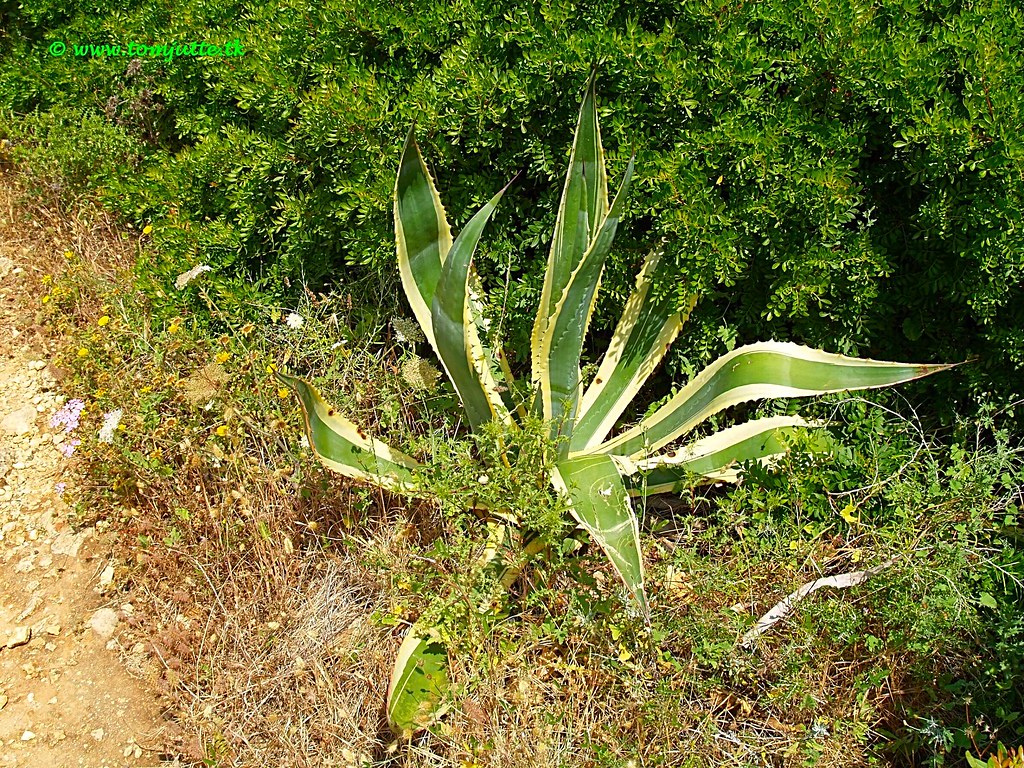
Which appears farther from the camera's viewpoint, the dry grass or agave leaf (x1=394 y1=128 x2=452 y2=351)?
agave leaf (x1=394 y1=128 x2=452 y2=351)

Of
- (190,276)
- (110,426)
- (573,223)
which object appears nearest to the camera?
(573,223)

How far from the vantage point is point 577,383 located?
99.7 inches

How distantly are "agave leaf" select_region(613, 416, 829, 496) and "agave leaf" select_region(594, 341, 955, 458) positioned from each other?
0.06 meters

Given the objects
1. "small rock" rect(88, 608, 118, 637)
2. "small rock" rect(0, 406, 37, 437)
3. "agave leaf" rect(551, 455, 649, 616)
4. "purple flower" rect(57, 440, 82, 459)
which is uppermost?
"agave leaf" rect(551, 455, 649, 616)

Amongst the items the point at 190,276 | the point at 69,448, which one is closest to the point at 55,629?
the point at 69,448

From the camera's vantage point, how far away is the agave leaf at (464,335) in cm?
221

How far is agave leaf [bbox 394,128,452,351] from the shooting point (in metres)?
2.53

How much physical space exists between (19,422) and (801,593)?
287 centimetres

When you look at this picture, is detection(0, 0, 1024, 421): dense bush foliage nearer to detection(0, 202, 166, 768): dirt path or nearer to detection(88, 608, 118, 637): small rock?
detection(0, 202, 166, 768): dirt path

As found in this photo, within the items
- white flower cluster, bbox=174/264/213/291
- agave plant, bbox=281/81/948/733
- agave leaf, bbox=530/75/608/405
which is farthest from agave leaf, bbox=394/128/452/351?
white flower cluster, bbox=174/264/213/291

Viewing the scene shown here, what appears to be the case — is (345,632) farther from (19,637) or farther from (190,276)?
(190,276)

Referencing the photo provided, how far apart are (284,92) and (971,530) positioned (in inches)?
96.8

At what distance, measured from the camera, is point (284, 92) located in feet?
9.93

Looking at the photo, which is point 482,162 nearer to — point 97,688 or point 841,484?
point 841,484
